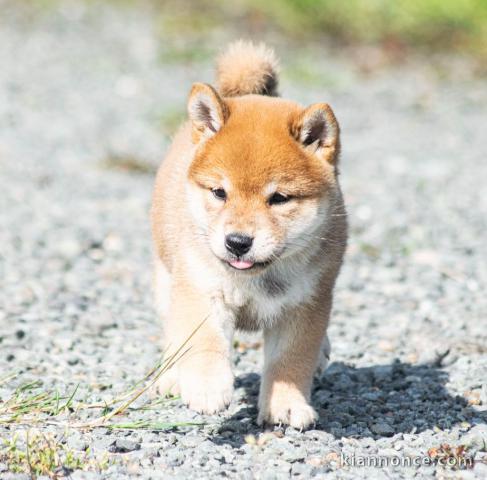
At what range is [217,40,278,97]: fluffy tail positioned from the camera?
6.08 metres

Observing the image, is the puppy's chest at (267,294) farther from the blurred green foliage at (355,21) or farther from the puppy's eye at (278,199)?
the blurred green foliage at (355,21)

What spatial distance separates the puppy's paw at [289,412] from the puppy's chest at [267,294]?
0.43 meters

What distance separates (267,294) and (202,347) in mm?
432

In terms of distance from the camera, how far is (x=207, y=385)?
489cm

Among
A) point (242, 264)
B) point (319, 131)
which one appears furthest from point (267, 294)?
point (319, 131)

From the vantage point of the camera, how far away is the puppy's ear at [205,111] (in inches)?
204

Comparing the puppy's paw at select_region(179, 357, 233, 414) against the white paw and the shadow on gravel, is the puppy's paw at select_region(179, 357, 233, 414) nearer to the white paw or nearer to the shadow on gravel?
the shadow on gravel

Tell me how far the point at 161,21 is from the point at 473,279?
11.5 meters

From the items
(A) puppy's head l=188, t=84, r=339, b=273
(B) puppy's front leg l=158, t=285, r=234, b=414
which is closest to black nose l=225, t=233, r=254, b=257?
(A) puppy's head l=188, t=84, r=339, b=273

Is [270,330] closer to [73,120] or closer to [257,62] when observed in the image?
[257,62]

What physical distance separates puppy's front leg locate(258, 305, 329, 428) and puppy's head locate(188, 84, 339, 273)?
44 centimetres

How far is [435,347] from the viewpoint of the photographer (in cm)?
673

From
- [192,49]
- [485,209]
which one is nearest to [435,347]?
[485,209]

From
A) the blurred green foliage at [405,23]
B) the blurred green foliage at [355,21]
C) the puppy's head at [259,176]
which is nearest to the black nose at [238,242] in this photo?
the puppy's head at [259,176]
